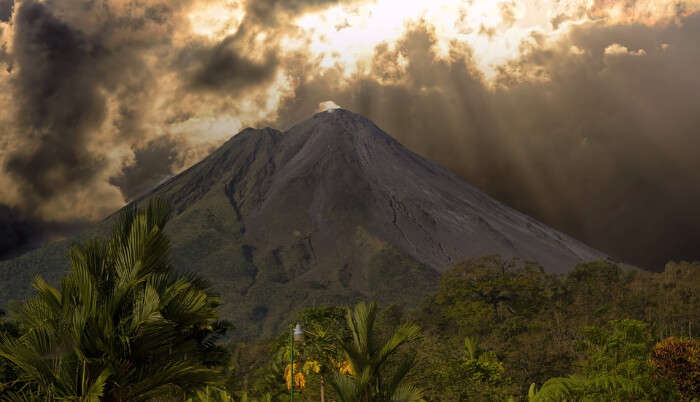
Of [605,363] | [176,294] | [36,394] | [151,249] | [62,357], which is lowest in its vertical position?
[605,363]

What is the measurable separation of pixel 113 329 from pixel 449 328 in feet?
239

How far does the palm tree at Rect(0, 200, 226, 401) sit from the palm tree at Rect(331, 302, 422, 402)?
346cm

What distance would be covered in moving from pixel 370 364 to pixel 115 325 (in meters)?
5.75

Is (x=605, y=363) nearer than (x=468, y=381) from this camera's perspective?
Yes

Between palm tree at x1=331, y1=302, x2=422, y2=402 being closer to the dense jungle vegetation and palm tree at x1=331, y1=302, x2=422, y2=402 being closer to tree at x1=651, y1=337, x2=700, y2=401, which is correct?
the dense jungle vegetation

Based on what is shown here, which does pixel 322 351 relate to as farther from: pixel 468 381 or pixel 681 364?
pixel 681 364

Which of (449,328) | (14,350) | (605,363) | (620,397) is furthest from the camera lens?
(449,328)

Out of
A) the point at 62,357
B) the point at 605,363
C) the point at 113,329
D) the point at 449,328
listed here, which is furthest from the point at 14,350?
the point at 449,328

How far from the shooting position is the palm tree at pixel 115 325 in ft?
20.8

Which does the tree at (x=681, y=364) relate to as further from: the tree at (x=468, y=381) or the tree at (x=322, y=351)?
the tree at (x=322, y=351)

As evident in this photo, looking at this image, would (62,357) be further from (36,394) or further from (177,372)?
(177,372)

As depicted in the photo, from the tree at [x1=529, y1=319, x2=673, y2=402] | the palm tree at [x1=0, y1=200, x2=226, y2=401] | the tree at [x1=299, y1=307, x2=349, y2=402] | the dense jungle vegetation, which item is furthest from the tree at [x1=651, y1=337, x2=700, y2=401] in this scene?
the palm tree at [x1=0, y1=200, x2=226, y2=401]

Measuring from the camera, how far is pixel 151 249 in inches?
273

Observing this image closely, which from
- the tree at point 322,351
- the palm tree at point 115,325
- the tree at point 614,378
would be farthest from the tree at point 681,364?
the palm tree at point 115,325
